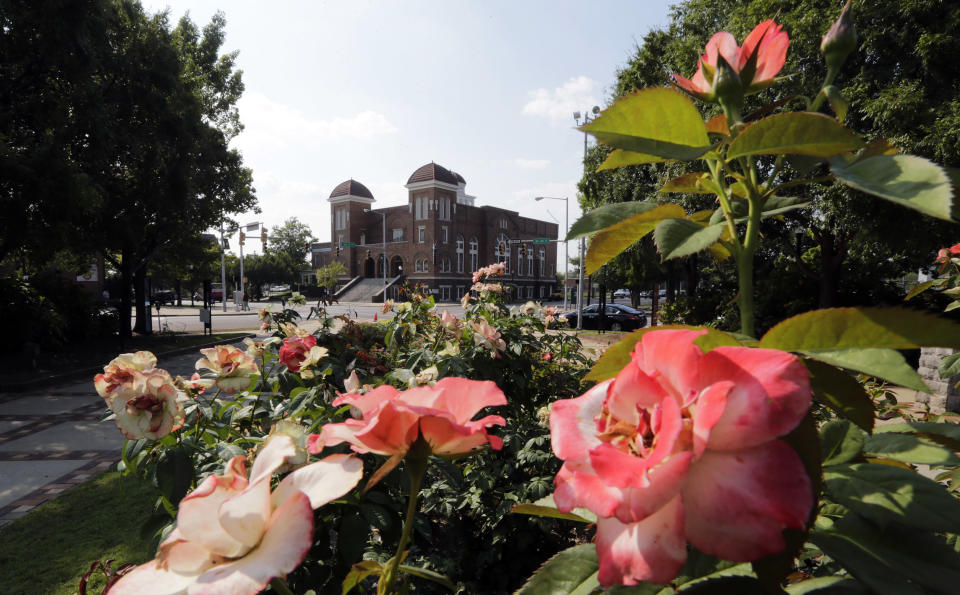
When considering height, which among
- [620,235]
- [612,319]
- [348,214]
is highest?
[348,214]

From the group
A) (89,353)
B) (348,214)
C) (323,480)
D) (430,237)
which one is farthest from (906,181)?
(348,214)

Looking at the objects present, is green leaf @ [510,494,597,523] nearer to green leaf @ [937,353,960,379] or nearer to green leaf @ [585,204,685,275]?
green leaf @ [585,204,685,275]

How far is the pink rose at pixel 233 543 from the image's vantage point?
398 mm

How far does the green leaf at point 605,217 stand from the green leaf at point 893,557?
1.40 ft

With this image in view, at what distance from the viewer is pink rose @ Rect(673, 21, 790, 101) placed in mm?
619

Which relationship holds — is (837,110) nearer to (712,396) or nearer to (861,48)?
(712,396)

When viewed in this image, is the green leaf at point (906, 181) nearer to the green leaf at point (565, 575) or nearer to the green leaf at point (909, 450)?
the green leaf at point (909, 450)

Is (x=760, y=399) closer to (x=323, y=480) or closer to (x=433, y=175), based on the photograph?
(x=323, y=480)

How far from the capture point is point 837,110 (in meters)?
0.57

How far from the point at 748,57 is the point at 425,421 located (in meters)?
0.61

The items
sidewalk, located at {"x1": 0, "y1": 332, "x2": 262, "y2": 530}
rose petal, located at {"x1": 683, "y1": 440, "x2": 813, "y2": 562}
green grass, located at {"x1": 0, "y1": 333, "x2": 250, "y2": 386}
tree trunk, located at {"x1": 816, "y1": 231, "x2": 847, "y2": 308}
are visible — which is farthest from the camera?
tree trunk, located at {"x1": 816, "y1": 231, "x2": 847, "y2": 308}

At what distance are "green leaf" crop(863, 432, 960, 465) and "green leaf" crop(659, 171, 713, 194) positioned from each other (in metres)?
0.37

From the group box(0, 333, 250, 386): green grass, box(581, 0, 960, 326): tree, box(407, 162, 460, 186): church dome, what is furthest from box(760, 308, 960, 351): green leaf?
box(407, 162, 460, 186): church dome

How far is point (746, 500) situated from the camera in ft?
1.06
